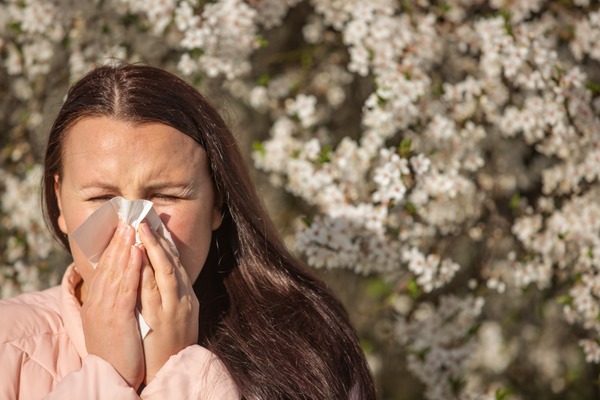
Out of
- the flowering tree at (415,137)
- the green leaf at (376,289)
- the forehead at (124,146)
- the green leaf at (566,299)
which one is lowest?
the green leaf at (376,289)

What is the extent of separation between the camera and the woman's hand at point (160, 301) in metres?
1.84

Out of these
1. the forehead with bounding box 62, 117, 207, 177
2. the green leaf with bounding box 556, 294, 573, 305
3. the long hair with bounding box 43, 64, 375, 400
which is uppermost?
the forehead with bounding box 62, 117, 207, 177

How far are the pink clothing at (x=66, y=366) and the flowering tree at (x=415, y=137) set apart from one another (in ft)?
3.88

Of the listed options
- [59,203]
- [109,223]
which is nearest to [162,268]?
[109,223]

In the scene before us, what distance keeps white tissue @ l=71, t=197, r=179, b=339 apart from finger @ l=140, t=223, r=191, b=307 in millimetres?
28

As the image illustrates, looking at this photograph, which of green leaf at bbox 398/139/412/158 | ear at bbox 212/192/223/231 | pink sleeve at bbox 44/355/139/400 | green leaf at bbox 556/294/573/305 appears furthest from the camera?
green leaf at bbox 556/294/573/305

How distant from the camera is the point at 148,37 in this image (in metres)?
3.96

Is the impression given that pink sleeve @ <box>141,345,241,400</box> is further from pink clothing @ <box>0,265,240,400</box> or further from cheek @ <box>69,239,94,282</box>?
cheek @ <box>69,239,94,282</box>

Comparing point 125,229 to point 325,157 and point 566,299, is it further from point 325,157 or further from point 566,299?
point 566,299

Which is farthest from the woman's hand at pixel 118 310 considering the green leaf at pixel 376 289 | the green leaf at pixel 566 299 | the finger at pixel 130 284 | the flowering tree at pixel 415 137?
the green leaf at pixel 376 289

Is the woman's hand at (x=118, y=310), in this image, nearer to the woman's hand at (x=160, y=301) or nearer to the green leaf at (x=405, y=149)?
the woman's hand at (x=160, y=301)

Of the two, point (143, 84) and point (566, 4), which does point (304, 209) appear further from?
point (143, 84)

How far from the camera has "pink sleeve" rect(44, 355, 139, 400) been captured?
5.69 ft

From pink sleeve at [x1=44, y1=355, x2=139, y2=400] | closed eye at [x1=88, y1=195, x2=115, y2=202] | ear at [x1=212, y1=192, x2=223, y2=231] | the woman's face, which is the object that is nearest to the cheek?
the woman's face
